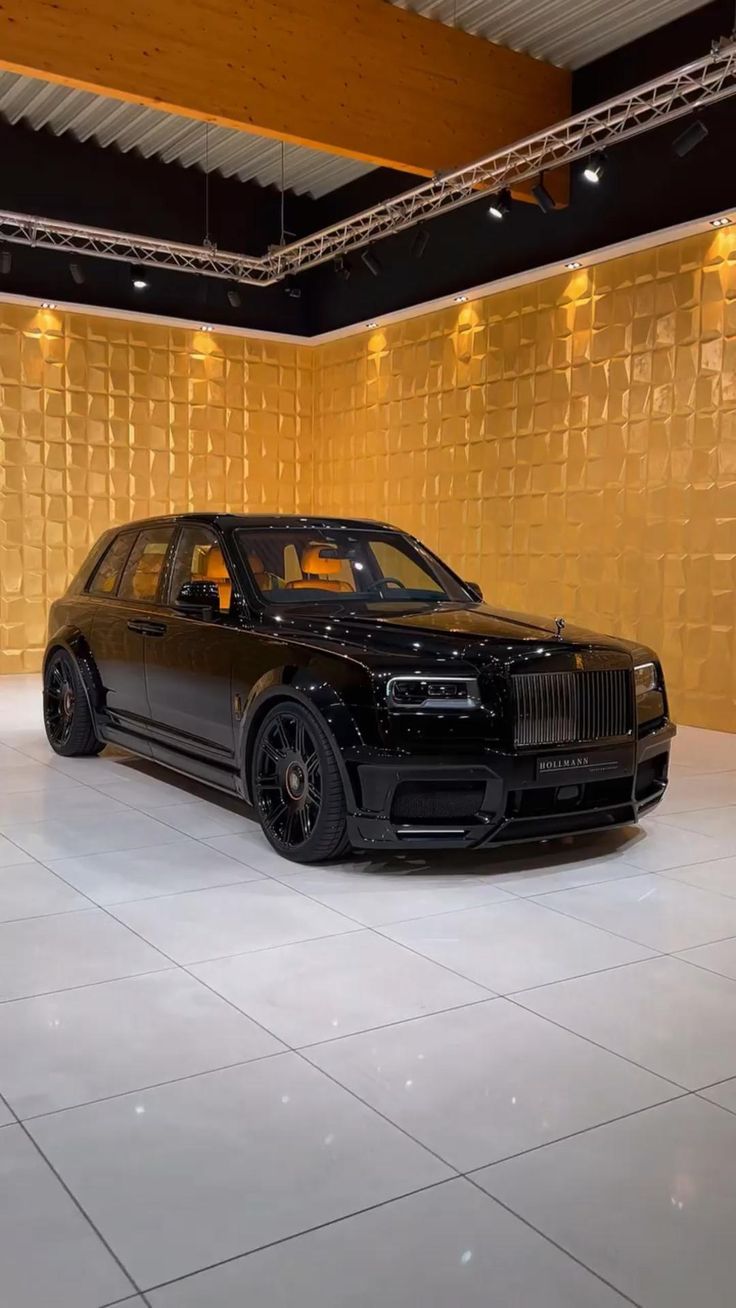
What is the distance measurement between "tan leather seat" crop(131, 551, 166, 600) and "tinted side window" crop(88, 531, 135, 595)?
0.80 feet

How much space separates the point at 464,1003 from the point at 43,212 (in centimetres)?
886

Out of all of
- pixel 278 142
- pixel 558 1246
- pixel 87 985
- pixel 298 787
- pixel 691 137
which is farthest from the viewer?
pixel 278 142

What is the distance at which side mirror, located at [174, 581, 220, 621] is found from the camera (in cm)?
450

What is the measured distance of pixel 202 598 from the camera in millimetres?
4520

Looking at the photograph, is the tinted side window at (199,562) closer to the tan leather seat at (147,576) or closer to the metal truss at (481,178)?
the tan leather seat at (147,576)

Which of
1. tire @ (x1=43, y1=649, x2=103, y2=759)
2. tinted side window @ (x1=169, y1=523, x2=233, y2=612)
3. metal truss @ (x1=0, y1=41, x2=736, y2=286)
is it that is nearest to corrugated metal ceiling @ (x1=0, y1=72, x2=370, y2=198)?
metal truss @ (x1=0, y1=41, x2=736, y2=286)

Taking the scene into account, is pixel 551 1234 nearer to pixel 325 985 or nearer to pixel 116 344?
pixel 325 985

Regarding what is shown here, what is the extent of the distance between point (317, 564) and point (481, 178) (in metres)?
3.83

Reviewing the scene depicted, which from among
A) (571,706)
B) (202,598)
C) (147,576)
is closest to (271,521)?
(202,598)

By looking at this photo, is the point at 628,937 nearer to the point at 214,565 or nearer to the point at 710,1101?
the point at 710,1101

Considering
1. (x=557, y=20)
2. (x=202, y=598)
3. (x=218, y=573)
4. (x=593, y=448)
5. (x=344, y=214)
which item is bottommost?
(x=202, y=598)

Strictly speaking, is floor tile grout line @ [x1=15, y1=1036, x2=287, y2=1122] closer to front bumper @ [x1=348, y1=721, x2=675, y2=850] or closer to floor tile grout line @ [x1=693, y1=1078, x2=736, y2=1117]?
floor tile grout line @ [x1=693, y1=1078, x2=736, y2=1117]

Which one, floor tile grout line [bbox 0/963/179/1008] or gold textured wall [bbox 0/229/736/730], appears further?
gold textured wall [bbox 0/229/736/730]

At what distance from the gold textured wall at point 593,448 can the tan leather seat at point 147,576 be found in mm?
4102
